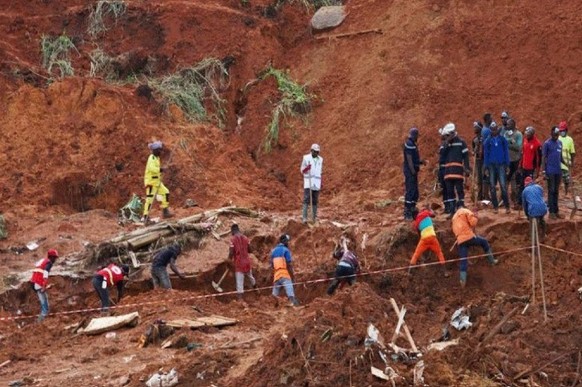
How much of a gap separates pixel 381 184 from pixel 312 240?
147 inches

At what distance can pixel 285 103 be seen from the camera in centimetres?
2480

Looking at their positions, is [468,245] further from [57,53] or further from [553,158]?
[57,53]

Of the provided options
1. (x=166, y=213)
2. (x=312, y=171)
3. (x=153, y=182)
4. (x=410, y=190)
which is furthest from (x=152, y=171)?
(x=410, y=190)

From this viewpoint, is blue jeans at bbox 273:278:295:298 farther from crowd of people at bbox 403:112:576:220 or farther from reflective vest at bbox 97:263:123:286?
crowd of people at bbox 403:112:576:220

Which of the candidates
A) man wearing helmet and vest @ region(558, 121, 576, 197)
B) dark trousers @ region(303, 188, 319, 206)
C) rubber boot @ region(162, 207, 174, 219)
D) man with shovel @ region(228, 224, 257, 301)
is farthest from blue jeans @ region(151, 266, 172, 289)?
man wearing helmet and vest @ region(558, 121, 576, 197)

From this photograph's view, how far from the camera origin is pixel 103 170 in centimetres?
2311

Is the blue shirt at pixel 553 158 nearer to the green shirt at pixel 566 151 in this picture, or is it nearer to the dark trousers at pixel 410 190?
the green shirt at pixel 566 151

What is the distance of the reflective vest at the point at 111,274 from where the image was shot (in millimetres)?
17438

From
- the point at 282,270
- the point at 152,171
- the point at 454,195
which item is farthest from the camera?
the point at 152,171

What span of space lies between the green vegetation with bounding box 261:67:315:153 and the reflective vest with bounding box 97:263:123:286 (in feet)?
23.9

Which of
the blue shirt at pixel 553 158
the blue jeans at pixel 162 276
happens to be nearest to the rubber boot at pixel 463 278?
the blue shirt at pixel 553 158

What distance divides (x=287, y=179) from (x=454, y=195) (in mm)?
6245

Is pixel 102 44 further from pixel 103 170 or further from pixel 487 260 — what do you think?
pixel 487 260

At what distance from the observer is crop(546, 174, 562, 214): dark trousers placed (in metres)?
17.6
